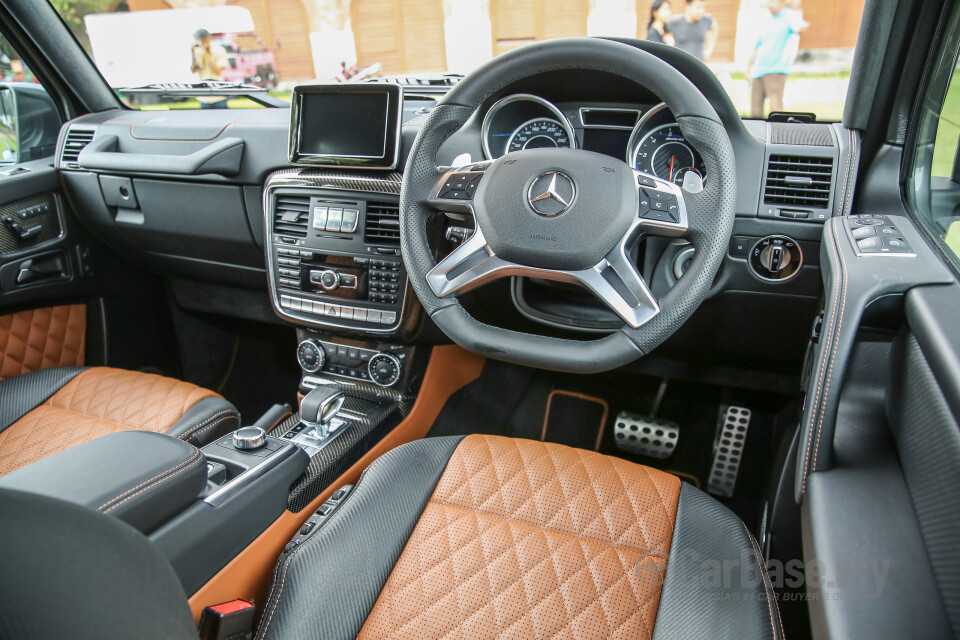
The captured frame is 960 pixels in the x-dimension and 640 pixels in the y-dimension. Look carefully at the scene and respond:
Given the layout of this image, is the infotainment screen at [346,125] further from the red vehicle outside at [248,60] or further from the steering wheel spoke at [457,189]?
the red vehicle outside at [248,60]

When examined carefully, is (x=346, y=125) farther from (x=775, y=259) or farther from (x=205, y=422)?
(x=775, y=259)

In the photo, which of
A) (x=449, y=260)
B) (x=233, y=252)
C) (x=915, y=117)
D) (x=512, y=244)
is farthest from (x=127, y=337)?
(x=915, y=117)

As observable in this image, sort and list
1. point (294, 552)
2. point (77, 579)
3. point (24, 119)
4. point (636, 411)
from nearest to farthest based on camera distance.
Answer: point (77, 579) < point (294, 552) < point (636, 411) < point (24, 119)

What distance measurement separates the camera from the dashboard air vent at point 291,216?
67.6 inches

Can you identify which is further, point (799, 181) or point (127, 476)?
point (799, 181)

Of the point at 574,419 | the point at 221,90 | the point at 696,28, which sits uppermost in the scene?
the point at 696,28

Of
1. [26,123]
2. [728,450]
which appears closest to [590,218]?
[728,450]

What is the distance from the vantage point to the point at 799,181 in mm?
1327

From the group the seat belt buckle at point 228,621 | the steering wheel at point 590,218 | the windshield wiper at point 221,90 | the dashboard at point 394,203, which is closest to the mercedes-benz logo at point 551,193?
the steering wheel at point 590,218

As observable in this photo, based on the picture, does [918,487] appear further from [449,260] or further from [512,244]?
[449,260]

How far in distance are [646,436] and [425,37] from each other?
1.39 metres

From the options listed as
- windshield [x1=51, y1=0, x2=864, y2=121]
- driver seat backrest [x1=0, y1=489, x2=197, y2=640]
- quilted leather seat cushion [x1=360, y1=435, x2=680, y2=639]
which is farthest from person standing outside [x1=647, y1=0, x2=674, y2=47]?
driver seat backrest [x1=0, y1=489, x2=197, y2=640]

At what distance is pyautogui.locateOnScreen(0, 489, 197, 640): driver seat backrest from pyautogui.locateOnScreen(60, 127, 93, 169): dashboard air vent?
2.15 metres

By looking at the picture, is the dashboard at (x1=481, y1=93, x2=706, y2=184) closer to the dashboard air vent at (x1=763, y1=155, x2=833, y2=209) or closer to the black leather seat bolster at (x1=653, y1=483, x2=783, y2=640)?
the dashboard air vent at (x1=763, y1=155, x2=833, y2=209)
